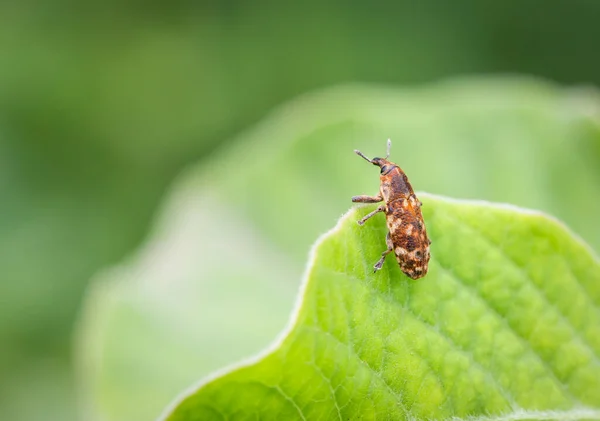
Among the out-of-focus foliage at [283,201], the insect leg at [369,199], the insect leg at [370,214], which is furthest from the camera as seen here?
the out-of-focus foliage at [283,201]

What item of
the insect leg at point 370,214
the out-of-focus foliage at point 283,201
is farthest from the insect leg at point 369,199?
the out-of-focus foliage at point 283,201

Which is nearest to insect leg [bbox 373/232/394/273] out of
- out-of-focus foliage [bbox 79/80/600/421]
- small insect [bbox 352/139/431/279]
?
small insect [bbox 352/139/431/279]

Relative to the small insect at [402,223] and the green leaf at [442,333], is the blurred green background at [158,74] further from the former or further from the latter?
the green leaf at [442,333]

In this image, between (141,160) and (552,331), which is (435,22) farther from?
(552,331)

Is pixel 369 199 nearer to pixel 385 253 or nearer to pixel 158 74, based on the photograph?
pixel 385 253

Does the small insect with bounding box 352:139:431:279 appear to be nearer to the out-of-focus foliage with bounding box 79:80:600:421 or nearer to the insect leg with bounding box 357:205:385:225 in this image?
the insect leg with bounding box 357:205:385:225
